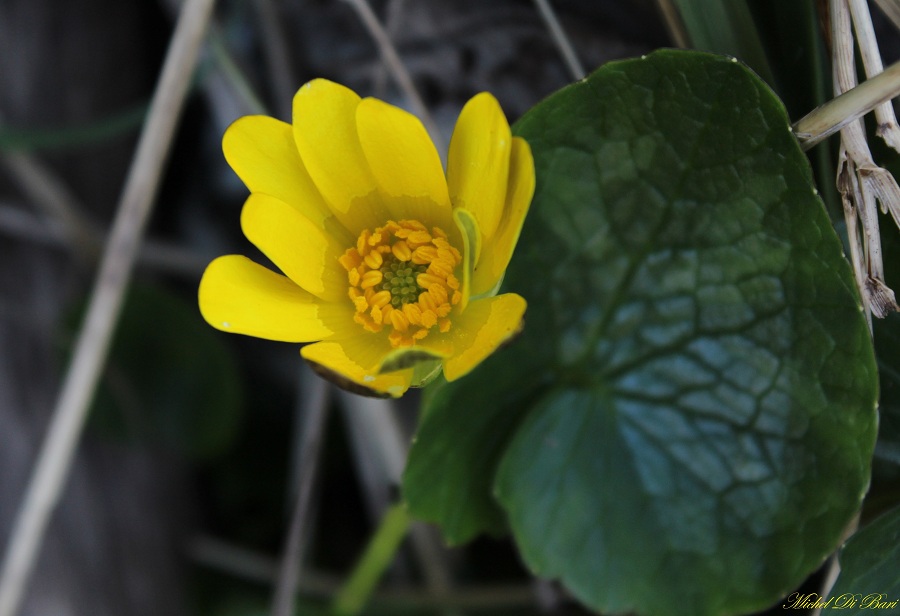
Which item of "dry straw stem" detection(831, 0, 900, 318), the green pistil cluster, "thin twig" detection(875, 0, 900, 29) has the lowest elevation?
"dry straw stem" detection(831, 0, 900, 318)

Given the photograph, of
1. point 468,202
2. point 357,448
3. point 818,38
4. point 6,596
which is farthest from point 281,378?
point 818,38

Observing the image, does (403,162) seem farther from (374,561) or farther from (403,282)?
(374,561)

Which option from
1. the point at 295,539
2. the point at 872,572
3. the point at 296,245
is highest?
the point at 296,245

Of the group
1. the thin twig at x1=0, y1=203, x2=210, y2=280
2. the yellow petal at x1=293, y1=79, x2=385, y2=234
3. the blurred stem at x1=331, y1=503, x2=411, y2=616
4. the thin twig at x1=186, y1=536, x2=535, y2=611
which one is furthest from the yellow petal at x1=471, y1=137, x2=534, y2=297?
the thin twig at x1=0, y1=203, x2=210, y2=280

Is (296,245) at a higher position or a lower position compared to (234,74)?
lower

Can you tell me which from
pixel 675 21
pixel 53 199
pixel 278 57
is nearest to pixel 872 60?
pixel 675 21

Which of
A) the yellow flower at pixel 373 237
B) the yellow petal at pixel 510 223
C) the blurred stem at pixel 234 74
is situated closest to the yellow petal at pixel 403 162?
the yellow flower at pixel 373 237

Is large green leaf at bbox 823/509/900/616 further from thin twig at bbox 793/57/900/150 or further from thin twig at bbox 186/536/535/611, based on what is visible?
thin twig at bbox 186/536/535/611
